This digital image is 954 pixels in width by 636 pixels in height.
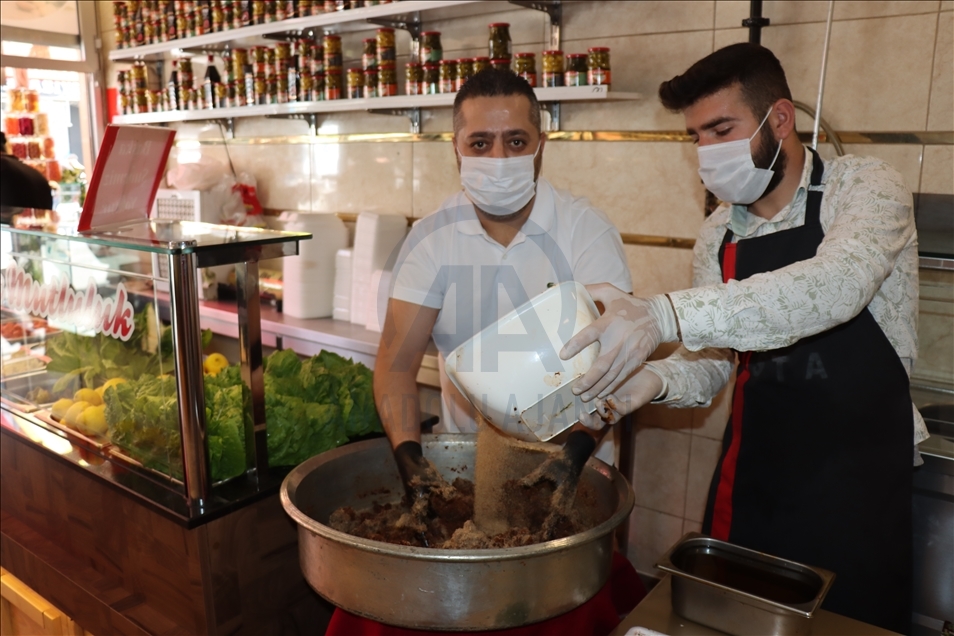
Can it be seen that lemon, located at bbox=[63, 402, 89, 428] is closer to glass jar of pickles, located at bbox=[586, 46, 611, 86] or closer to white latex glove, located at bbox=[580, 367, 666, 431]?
white latex glove, located at bbox=[580, 367, 666, 431]

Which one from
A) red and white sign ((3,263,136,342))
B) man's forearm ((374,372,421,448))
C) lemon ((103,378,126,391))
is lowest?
man's forearm ((374,372,421,448))

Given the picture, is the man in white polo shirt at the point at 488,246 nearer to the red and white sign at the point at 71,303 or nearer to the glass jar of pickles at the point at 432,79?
the red and white sign at the point at 71,303

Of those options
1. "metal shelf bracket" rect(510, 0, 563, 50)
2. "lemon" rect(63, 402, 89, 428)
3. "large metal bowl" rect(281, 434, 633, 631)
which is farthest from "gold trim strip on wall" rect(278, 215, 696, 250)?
"lemon" rect(63, 402, 89, 428)

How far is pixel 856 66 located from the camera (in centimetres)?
222

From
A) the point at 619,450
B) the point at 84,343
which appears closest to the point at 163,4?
the point at 84,343

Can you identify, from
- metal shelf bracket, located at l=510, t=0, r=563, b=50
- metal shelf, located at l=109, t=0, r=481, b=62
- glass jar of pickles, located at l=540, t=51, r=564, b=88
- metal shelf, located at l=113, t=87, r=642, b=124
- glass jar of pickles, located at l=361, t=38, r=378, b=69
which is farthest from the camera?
glass jar of pickles, located at l=361, t=38, r=378, b=69

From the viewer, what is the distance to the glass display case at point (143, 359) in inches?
57.7

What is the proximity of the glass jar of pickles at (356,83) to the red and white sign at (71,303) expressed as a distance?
1.62 metres

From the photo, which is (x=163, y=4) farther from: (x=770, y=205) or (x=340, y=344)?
(x=770, y=205)

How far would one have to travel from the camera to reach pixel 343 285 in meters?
3.31

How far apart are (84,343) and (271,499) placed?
26.7 inches

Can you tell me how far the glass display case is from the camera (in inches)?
57.7

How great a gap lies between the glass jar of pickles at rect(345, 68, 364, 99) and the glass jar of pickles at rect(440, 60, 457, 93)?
50 centimetres

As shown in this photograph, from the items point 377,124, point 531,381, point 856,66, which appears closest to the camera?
point 531,381
